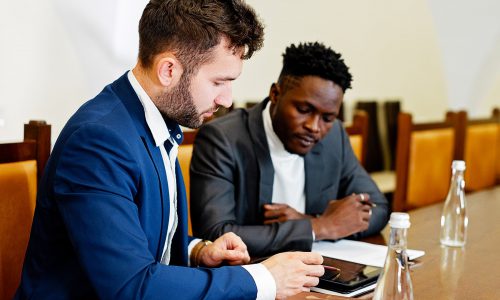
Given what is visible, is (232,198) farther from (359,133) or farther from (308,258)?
(359,133)

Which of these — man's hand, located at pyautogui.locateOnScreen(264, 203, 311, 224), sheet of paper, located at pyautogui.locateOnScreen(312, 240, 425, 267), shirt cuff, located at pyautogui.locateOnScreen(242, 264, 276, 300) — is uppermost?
man's hand, located at pyautogui.locateOnScreen(264, 203, 311, 224)

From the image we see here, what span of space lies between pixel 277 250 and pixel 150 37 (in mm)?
783

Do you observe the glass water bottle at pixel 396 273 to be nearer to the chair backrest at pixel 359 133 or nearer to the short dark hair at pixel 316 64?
the short dark hair at pixel 316 64

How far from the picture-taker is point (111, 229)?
123 centimetres

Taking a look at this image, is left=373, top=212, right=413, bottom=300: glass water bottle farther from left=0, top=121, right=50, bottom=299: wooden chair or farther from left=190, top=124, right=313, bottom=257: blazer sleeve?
left=0, top=121, right=50, bottom=299: wooden chair

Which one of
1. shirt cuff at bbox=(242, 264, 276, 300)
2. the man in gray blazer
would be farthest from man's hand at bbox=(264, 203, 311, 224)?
shirt cuff at bbox=(242, 264, 276, 300)

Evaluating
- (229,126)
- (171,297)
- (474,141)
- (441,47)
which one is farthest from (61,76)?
(441,47)

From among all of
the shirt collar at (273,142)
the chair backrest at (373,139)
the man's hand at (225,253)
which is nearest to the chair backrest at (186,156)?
the shirt collar at (273,142)

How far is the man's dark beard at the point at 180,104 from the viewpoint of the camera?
1460 millimetres

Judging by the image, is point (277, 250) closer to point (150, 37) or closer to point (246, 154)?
point (246, 154)

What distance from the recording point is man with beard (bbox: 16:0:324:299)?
1.24 m

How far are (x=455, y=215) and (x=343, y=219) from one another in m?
0.33

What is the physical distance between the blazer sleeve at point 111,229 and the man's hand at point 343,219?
2.30 feet

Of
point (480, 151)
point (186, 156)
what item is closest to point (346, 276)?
point (186, 156)
